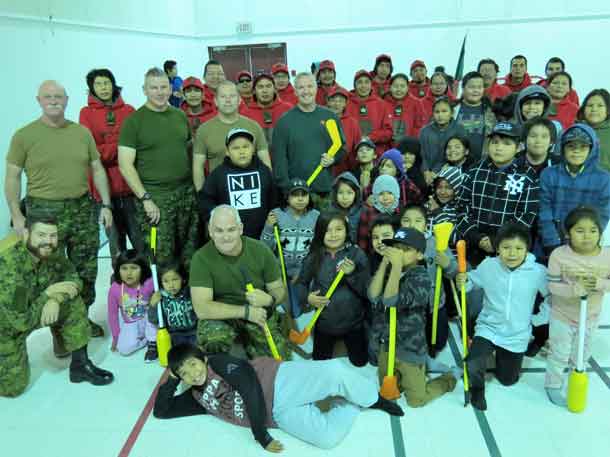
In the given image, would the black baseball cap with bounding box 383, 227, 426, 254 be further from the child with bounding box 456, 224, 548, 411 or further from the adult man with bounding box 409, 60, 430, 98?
the adult man with bounding box 409, 60, 430, 98

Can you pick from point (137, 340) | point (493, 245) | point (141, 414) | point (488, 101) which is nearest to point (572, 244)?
point (493, 245)

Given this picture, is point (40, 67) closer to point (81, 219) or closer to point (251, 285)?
point (81, 219)

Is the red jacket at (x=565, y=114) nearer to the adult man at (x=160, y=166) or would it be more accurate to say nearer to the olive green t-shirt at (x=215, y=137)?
the olive green t-shirt at (x=215, y=137)

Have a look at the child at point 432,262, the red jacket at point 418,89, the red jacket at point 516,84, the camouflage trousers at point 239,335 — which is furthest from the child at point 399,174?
the red jacket at point 516,84

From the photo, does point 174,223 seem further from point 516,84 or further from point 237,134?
point 516,84

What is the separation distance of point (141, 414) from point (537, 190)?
2.97m

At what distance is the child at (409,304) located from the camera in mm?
2996

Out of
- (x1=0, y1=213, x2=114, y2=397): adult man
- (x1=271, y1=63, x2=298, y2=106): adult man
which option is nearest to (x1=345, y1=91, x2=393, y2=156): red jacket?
(x1=271, y1=63, x2=298, y2=106): adult man

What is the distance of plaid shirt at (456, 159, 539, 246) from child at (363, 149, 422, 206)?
1.89 ft

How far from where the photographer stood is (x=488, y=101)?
16.6ft

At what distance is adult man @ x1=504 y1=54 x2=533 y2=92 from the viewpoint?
6.95m

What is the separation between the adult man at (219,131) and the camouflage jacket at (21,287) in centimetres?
125

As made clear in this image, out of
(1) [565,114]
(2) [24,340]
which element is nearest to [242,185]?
(2) [24,340]

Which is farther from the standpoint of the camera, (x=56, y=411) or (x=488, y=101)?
(x=488, y=101)
